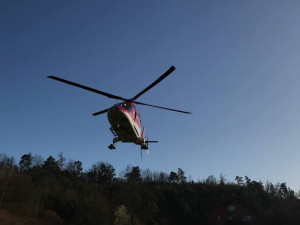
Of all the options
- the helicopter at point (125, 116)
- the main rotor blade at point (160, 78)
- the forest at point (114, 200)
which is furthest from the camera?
the forest at point (114, 200)

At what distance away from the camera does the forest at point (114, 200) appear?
5962 centimetres

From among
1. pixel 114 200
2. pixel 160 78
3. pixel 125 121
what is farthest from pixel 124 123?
pixel 114 200

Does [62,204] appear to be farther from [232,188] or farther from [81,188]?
[232,188]

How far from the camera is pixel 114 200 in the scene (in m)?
77.4

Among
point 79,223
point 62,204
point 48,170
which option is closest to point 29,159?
point 48,170

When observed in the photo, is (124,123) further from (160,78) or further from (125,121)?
(160,78)

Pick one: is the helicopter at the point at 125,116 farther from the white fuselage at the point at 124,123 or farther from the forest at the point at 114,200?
the forest at the point at 114,200

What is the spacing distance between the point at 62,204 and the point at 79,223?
31.5 feet

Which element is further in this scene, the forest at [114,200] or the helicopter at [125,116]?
the forest at [114,200]

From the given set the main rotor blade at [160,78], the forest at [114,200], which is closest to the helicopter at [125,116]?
the main rotor blade at [160,78]

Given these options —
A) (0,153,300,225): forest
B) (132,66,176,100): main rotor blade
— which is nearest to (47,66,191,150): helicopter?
(132,66,176,100): main rotor blade

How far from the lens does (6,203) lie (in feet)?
189

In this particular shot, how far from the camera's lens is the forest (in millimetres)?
59625

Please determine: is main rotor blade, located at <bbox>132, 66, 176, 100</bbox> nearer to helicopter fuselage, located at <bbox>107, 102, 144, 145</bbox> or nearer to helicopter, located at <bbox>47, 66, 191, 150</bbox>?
helicopter, located at <bbox>47, 66, 191, 150</bbox>
